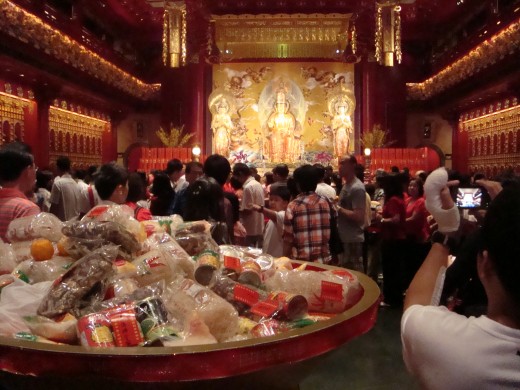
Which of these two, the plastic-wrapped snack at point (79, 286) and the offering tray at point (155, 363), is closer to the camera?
the offering tray at point (155, 363)

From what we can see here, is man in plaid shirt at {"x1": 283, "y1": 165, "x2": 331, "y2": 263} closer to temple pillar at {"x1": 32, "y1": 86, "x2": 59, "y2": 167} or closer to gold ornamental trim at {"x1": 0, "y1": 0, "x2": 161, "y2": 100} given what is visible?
gold ornamental trim at {"x1": 0, "y1": 0, "x2": 161, "y2": 100}

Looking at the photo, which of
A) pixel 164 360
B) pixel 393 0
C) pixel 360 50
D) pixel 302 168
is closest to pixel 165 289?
pixel 164 360

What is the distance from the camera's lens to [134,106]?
1747cm

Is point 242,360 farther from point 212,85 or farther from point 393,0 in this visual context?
point 212,85

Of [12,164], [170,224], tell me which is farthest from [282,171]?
[170,224]

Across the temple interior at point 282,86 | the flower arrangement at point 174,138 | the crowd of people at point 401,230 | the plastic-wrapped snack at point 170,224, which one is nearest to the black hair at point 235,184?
the crowd of people at point 401,230

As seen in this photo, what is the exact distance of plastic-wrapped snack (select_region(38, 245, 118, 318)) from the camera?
132 centimetres

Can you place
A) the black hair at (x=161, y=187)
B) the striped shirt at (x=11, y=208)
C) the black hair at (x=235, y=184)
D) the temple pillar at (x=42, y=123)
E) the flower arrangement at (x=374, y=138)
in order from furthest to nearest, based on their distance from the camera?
the flower arrangement at (x=374, y=138) < the temple pillar at (x=42, y=123) < the black hair at (x=235, y=184) < the black hair at (x=161, y=187) < the striped shirt at (x=11, y=208)

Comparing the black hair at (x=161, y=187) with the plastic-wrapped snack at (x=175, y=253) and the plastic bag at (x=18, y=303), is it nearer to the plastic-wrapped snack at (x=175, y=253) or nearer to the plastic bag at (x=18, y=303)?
the plastic-wrapped snack at (x=175, y=253)

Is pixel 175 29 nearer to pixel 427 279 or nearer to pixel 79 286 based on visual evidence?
pixel 79 286

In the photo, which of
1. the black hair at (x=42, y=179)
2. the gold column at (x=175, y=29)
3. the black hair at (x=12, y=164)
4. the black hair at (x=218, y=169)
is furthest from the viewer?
→ the gold column at (x=175, y=29)

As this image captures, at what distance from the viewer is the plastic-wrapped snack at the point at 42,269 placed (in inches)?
60.3

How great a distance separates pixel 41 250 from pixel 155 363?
72cm

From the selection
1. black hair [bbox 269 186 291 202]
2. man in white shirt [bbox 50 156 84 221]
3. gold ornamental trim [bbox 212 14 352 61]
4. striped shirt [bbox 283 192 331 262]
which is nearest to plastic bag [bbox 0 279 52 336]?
striped shirt [bbox 283 192 331 262]
